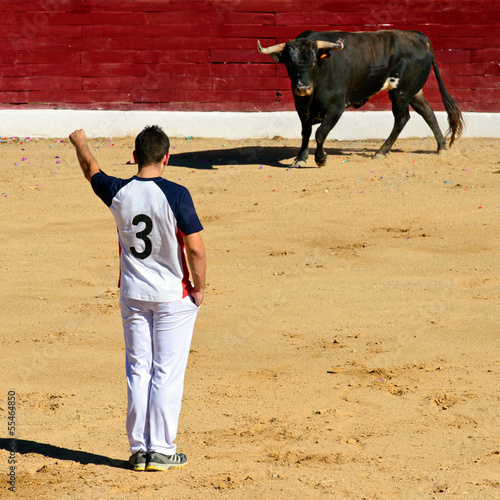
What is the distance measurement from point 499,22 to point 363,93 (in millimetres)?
3473

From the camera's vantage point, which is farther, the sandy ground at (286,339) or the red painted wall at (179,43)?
the red painted wall at (179,43)

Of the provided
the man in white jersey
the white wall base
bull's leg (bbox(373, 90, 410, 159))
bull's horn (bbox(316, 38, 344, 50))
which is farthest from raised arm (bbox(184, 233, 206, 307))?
the white wall base

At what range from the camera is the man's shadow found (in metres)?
3.45

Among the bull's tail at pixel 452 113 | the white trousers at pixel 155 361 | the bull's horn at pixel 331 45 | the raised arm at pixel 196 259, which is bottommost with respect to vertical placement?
the white trousers at pixel 155 361

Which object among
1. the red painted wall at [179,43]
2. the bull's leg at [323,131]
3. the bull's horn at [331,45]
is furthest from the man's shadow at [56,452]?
the red painted wall at [179,43]

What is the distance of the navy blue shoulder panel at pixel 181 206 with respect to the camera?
310cm

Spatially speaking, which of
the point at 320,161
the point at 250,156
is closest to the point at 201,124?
the point at 250,156

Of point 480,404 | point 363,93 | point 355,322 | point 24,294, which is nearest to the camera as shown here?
point 480,404

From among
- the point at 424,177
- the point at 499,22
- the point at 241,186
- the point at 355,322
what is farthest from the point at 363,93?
the point at 355,322

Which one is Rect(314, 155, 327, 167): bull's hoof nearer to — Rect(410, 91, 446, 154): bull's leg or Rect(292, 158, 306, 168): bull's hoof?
Rect(292, 158, 306, 168): bull's hoof

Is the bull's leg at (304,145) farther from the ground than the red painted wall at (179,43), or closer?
closer

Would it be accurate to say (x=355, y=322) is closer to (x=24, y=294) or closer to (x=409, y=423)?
(x=409, y=423)

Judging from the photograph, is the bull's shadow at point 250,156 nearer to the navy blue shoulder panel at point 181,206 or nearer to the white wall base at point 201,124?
the white wall base at point 201,124

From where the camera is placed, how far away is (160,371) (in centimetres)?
324
